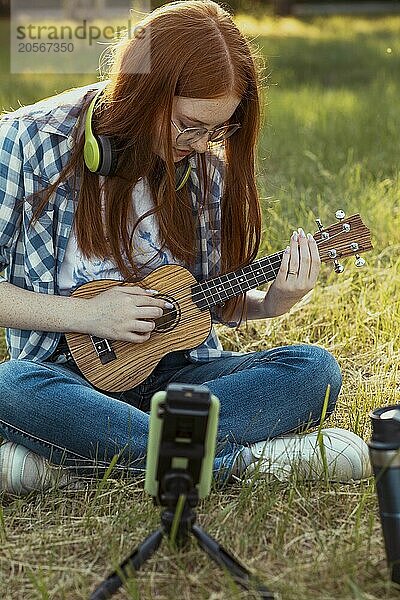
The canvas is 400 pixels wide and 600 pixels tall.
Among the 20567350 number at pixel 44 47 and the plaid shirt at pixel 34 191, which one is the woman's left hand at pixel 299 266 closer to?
the plaid shirt at pixel 34 191

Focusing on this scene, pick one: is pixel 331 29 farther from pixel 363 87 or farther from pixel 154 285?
pixel 154 285

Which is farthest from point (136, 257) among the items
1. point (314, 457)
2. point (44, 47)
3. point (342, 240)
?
point (44, 47)

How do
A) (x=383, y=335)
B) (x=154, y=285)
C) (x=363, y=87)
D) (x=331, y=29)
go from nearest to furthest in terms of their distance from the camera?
1. (x=154, y=285)
2. (x=383, y=335)
3. (x=363, y=87)
4. (x=331, y=29)

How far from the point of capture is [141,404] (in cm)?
256

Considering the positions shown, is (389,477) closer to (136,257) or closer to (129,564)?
(129,564)

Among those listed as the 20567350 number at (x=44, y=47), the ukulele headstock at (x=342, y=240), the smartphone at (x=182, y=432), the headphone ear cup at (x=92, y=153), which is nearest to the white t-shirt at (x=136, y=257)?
the headphone ear cup at (x=92, y=153)

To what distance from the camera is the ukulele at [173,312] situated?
248 cm

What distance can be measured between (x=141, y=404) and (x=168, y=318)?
216 millimetres

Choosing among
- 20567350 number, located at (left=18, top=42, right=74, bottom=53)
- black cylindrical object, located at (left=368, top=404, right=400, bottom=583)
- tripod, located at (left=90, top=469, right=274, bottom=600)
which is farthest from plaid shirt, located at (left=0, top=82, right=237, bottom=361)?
20567350 number, located at (left=18, top=42, right=74, bottom=53)

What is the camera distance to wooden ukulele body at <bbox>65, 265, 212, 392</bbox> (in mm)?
2479

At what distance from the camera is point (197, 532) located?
1845mm

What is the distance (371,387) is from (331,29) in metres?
9.22

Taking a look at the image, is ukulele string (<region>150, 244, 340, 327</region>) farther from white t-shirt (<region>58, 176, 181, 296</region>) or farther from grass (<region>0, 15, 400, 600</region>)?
grass (<region>0, 15, 400, 600</region>)

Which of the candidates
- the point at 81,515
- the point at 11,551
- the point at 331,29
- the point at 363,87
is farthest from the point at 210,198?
the point at 331,29
